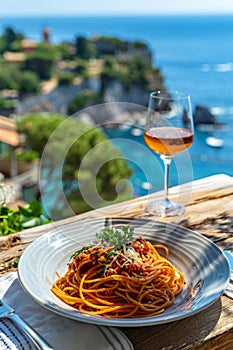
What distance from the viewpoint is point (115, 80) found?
80.4 ft

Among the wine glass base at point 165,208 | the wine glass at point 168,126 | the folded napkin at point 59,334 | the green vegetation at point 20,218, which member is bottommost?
the green vegetation at point 20,218

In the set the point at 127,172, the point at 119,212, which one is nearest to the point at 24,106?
the point at 127,172

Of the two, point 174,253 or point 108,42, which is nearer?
point 174,253

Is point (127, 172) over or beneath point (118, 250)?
beneath

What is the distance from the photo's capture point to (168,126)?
971 millimetres

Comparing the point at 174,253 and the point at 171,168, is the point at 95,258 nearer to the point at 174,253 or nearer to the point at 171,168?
the point at 174,253

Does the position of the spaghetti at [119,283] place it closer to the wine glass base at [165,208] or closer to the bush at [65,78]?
the wine glass base at [165,208]

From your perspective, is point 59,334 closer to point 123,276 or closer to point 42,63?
point 123,276

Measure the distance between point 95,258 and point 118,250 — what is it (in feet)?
0.11

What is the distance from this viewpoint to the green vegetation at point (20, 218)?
101 cm

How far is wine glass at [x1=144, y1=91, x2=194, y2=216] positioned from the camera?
955mm

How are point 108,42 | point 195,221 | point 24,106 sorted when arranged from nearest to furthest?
point 195,221, point 24,106, point 108,42

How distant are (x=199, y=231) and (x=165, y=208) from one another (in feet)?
0.37

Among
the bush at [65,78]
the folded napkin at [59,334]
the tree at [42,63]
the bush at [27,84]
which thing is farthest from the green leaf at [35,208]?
the tree at [42,63]
